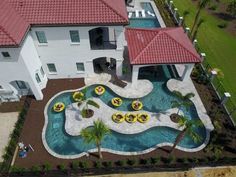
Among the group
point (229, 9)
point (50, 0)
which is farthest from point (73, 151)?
point (229, 9)

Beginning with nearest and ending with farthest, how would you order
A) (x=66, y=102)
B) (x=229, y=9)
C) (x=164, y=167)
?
(x=164, y=167)
(x=66, y=102)
(x=229, y=9)

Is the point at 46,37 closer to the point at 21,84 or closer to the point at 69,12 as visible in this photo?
the point at 69,12

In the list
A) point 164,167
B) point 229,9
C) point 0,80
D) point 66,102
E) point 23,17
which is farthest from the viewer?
point 229,9

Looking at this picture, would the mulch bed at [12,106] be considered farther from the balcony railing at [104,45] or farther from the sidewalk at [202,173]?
the sidewalk at [202,173]

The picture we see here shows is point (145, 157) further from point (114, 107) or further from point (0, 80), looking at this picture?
point (0, 80)

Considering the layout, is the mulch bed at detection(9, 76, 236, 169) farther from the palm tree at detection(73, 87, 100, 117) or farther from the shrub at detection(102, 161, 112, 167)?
the palm tree at detection(73, 87, 100, 117)

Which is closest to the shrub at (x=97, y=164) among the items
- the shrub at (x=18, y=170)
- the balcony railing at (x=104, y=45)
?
the shrub at (x=18, y=170)

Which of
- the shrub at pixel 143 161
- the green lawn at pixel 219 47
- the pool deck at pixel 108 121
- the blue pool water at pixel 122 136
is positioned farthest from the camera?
the green lawn at pixel 219 47

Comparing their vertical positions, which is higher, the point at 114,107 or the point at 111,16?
the point at 111,16
